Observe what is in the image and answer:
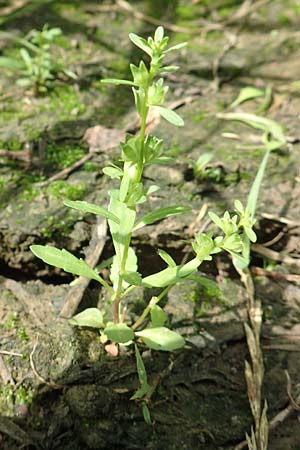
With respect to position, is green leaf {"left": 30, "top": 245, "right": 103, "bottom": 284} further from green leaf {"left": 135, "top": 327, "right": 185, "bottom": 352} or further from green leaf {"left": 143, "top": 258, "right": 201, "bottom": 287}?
green leaf {"left": 135, "top": 327, "right": 185, "bottom": 352}

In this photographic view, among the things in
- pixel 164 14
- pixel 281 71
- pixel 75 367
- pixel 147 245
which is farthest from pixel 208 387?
pixel 164 14

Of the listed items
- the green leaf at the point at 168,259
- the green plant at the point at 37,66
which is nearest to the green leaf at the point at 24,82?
the green plant at the point at 37,66

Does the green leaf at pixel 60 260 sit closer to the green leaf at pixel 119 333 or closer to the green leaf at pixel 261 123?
the green leaf at pixel 119 333

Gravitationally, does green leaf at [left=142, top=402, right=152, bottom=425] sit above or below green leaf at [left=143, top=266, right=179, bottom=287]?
below

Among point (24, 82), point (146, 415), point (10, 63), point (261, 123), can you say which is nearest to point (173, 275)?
point (146, 415)

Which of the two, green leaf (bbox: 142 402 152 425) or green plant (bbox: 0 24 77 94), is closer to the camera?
green leaf (bbox: 142 402 152 425)

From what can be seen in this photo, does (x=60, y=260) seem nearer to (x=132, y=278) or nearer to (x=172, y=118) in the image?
(x=132, y=278)

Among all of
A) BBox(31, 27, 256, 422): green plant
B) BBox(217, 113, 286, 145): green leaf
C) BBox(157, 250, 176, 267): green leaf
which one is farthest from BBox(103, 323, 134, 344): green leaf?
BBox(217, 113, 286, 145): green leaf

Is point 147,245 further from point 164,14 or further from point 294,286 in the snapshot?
point 164,14
